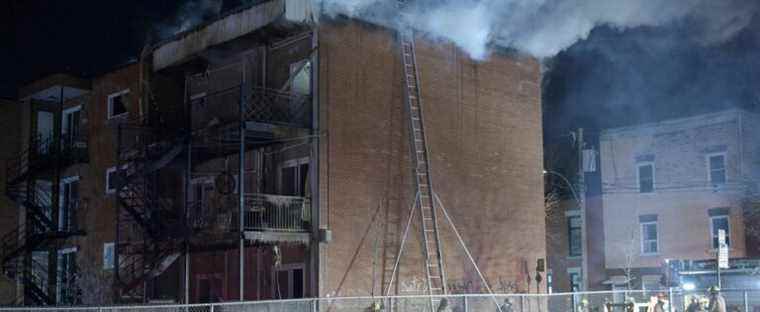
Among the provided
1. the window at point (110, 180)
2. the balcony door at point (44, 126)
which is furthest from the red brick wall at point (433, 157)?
the balcony door at point (44, 126)

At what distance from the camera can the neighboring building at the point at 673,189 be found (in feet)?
111

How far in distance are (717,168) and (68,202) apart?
78.6 ft

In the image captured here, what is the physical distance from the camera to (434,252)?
2542cm

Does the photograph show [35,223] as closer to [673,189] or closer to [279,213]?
[279,213]

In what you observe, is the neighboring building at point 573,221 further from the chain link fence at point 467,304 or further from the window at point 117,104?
the window at point 117,104

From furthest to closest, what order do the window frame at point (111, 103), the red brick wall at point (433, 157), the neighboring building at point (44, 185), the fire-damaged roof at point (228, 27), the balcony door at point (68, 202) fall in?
1. the balcony door at point (68, 202)
2. the neighboring building at point (44, 185)
3. the window frame at point (111, 103)
4. the red brick wall at point (433, 157)
5. the fire-damaged roof at point (228, 27)

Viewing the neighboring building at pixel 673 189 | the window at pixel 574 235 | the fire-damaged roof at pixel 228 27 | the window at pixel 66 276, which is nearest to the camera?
the fire-damaged roof at pixel 228 27

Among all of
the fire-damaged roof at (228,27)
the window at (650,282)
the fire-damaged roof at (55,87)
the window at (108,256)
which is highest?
the fire-damaged roof at (228,27)

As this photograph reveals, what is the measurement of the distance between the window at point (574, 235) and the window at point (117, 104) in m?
19.9

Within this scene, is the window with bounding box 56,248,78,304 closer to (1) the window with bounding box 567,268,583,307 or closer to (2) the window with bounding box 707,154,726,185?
(1) the window with bounding box 567,268,583,307

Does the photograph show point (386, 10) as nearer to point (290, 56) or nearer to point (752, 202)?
point (290, 56)

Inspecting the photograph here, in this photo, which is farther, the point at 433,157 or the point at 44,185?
the point at 44,185

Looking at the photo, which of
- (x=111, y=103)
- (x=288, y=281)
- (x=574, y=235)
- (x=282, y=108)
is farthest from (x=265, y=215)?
(x=574, y=235)

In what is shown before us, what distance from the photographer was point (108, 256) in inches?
1172
